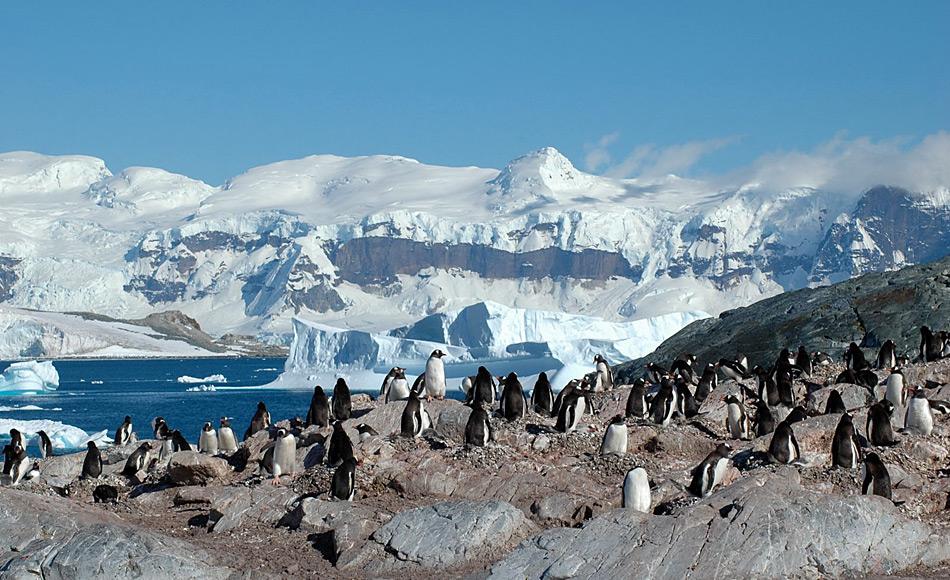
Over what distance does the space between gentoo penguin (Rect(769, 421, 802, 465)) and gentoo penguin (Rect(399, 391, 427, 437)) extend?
545 centimetres

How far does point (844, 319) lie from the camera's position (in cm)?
3167

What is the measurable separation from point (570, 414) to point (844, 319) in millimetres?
14715

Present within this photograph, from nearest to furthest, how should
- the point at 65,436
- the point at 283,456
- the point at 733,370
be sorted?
the point at 283,456 → the point at 733,370 → the point at 65,436

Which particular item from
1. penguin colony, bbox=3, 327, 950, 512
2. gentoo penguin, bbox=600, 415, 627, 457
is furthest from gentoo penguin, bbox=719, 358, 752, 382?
gentoo penguin, bbox=600, 415, 627, 457

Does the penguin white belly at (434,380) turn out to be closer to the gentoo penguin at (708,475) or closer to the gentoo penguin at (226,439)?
the gentoo penguin at (226,439)

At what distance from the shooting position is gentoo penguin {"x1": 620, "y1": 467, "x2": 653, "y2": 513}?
15.6 meters

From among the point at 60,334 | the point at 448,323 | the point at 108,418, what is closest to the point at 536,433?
the point at 108,418

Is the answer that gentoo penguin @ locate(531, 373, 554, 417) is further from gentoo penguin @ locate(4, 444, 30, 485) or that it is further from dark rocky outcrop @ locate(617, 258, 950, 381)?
dark rocky outcrop @ locate(617, 258, 950, 381)

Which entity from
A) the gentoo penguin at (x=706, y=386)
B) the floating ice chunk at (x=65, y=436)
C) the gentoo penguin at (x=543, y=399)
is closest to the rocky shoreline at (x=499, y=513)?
the gentoo penguin at (x=543, y=399)

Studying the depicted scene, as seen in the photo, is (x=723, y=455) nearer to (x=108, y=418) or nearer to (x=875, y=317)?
(x=875, y=317)

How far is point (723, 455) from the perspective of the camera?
16.5 metres

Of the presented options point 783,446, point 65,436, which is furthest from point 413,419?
point 65,436

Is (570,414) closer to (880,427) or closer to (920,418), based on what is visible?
(880,427)

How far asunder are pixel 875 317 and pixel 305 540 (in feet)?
65.1
